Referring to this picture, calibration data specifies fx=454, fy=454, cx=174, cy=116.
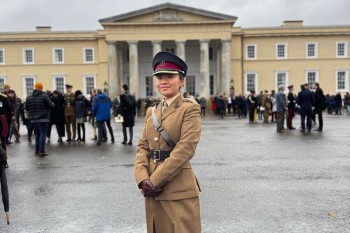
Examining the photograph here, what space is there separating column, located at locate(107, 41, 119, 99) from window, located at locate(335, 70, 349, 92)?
2896cm

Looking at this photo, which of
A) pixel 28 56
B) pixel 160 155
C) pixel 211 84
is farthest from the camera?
pixel 211 84

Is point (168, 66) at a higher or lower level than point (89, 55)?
lower

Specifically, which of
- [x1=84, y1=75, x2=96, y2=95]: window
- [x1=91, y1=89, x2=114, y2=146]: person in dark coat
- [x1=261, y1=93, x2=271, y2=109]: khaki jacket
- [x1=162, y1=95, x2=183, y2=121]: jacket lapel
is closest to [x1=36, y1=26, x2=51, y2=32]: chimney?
[x1=84, y1=75, x2=96, y2=95]: window

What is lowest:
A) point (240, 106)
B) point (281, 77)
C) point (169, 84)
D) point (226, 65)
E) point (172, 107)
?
point (240, 106)

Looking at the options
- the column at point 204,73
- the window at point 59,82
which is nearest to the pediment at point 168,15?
the column at point 204,73

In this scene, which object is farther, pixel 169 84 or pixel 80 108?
pixel 80 108

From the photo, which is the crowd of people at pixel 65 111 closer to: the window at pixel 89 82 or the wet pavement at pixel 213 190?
the wet pavement at pixel 213 190

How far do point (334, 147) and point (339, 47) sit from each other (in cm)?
5024

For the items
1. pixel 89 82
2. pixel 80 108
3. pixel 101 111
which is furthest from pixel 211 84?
pixel 101 111

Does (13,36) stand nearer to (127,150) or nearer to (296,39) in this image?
(296,39)

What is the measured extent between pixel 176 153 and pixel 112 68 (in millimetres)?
52065

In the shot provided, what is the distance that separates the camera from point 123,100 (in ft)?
51.4

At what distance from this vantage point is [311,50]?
59938 mm

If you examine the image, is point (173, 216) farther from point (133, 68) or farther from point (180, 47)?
point (180, 47)
